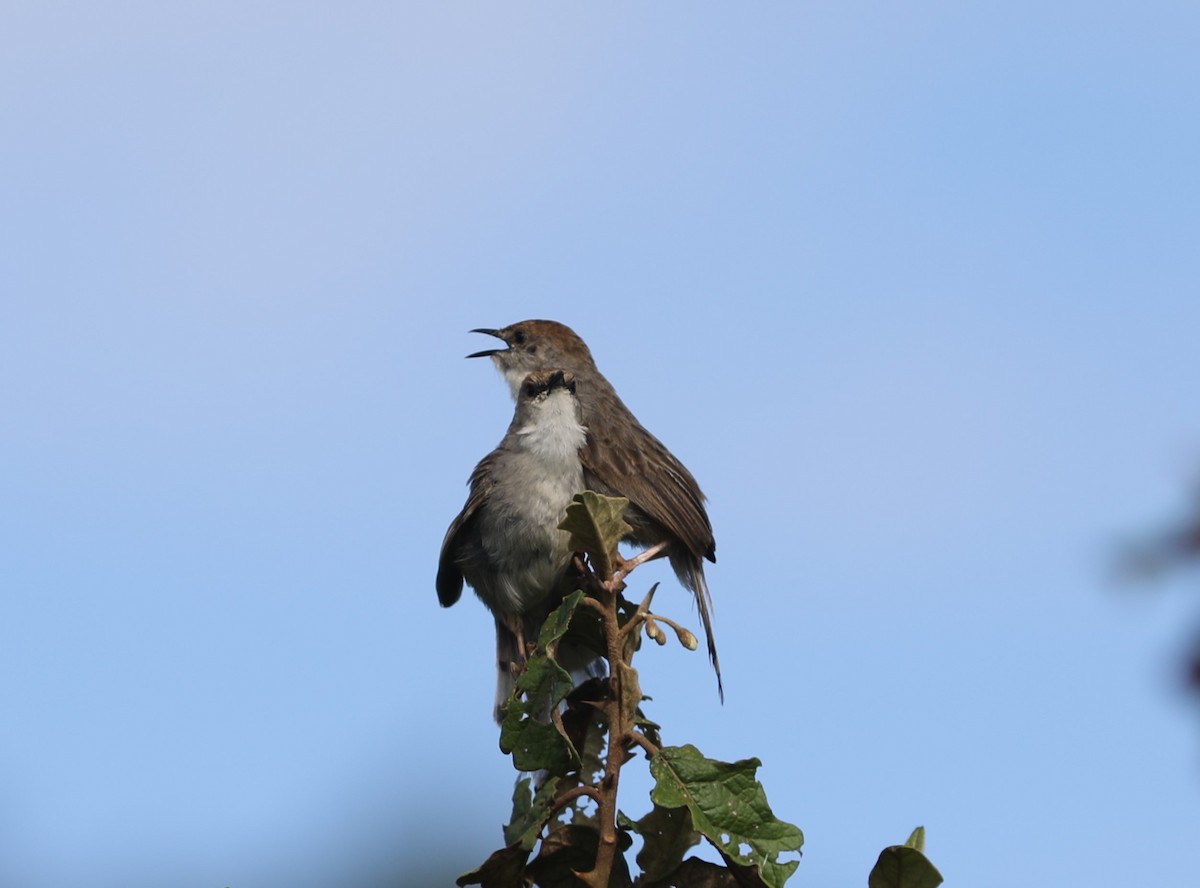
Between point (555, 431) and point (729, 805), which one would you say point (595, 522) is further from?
point (555, 431)

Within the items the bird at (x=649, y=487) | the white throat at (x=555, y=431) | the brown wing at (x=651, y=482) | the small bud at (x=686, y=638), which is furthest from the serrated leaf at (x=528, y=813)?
the white throat at (x=555, y=431)

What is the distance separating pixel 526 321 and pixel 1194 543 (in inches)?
248

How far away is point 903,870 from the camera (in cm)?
212

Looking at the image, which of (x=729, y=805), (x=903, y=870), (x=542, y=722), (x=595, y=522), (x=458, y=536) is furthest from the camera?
(x=458, y=536)

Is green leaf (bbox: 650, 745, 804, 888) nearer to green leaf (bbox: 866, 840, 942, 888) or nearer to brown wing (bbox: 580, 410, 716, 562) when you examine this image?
green leaf (bbox: 866, 840, 942, 888)

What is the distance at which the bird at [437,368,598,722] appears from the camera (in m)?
5.15

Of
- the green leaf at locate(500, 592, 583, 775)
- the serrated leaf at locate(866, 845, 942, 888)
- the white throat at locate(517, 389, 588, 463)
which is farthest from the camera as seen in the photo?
the white throat at locate(517, 389, 588, 463)

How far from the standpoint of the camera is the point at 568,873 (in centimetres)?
252

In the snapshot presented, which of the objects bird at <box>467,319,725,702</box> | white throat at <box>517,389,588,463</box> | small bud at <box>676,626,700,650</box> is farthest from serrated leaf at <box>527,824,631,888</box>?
white throat at <box>517,389,588,463</box>

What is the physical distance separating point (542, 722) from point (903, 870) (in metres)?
0.77

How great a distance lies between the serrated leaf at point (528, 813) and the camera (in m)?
2.48

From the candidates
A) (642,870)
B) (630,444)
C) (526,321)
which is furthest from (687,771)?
(526,321)

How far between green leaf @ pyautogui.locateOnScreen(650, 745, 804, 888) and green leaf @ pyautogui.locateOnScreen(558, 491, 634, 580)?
0.42 meters

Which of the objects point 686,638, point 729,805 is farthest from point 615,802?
point 686,638
